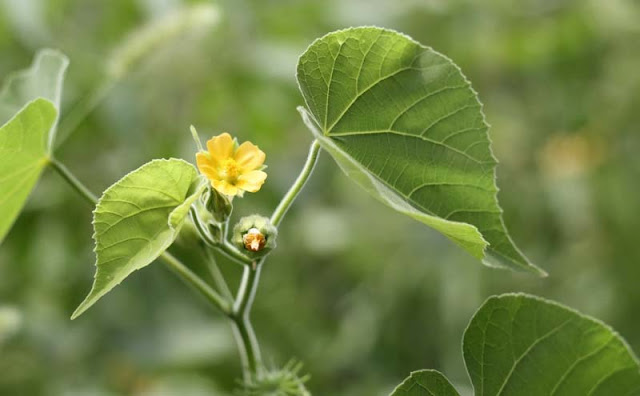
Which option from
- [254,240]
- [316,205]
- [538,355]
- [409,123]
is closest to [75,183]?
[254,240]

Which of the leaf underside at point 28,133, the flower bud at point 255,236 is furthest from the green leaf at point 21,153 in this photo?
the flower bud at point 255,236

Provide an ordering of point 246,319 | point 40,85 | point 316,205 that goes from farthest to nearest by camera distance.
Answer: point 316,205 < point 40,85 < point 246,319

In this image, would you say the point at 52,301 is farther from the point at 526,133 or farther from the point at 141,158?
the point at 526,133

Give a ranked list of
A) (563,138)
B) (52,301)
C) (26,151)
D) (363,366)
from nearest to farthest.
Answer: (26,151), (52,301), (363,366), (563,138)

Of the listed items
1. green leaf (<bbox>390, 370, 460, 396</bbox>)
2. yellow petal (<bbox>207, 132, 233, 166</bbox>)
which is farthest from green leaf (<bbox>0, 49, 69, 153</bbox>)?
green leaf (<bbox>390, 370, 460, 396</bbox>)

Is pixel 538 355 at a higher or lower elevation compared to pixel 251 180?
lower

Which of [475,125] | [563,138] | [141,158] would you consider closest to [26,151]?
[475,125]

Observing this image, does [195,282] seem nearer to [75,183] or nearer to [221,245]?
[221,245]

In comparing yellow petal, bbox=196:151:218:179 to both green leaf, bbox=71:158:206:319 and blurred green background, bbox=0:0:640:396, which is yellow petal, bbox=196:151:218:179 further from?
blurred green background, bbox=0:0:640:396
